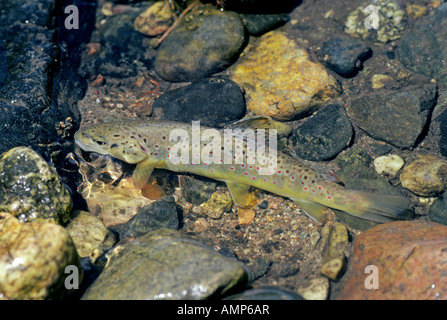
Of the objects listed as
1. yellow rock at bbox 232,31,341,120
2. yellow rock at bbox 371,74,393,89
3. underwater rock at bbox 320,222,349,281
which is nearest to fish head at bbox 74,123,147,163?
yellow rock at bbox 232,31,341,120

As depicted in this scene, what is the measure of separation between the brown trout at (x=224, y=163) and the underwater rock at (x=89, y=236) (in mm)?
998

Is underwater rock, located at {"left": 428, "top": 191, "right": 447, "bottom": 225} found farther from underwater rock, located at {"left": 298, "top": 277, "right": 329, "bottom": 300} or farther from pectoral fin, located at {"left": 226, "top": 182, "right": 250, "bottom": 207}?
pectoral fin, located at {"left": 226, "top": 182, "right": 250, "bottom": 207}

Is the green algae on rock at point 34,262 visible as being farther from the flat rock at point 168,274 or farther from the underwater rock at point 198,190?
the underwater rock at point 198,190

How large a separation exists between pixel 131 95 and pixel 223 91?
2.19 m

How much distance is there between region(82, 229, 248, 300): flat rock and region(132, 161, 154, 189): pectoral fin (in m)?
1.51

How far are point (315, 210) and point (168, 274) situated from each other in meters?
2.74

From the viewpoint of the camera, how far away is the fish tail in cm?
546

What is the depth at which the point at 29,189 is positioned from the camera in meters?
5.51

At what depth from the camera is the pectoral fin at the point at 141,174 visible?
6449 millimetres

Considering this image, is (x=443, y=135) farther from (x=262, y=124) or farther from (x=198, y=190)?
(x=198, y=190)

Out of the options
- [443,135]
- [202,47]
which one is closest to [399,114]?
[443,135]
